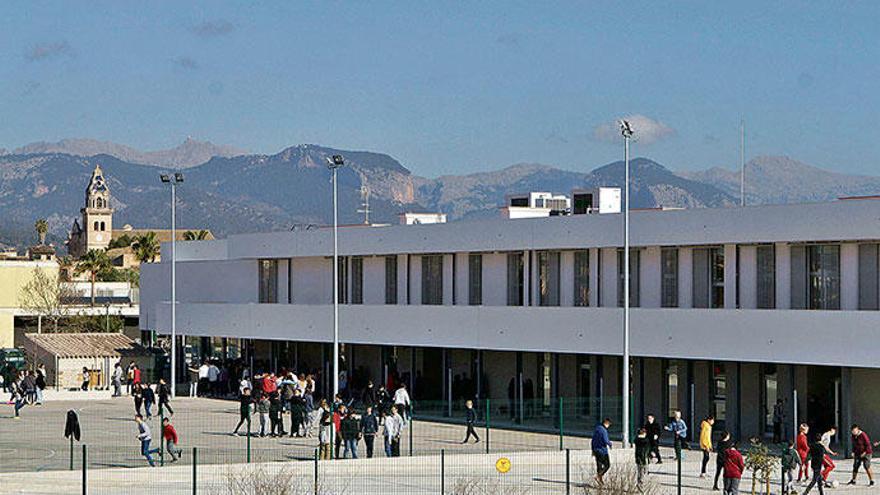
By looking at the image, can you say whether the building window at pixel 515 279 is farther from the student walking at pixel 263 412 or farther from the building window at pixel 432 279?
the student walking at pixel 263 412

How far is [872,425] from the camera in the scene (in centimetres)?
4412

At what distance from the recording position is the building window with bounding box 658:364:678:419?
164 ft

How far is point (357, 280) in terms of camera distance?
209 ft

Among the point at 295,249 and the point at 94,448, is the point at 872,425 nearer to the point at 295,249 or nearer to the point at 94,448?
the point at 94,448

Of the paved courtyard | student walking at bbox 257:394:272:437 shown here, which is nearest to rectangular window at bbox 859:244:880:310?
the paved courtyard

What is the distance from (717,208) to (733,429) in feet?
21.4

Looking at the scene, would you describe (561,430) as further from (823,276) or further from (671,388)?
(823,276)

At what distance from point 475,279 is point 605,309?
8.47 m

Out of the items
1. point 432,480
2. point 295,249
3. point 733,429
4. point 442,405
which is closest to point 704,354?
point 733,429

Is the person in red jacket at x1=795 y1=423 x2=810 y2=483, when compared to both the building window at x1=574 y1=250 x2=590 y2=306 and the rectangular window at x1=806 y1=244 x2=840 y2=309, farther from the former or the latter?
the building window at x1=574 y1=250 x2=590 y2=306

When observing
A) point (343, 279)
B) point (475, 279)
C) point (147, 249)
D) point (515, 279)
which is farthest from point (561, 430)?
point (147, 249)

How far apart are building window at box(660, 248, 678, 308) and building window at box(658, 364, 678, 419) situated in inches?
77.3

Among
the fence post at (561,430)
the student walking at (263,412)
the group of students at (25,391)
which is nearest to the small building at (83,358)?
the group of students at (25,391)

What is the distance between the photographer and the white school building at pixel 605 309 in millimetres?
44969
